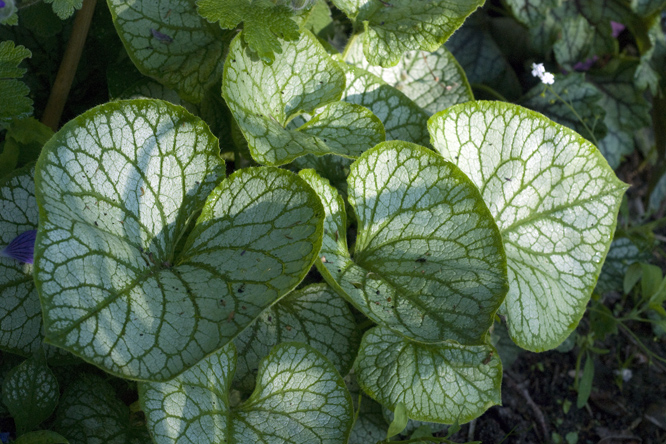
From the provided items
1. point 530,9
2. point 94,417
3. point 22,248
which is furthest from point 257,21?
point 530,9

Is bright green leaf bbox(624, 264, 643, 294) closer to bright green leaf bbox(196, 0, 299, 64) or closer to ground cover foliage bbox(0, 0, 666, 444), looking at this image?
ground cover foliage bbox(0, 0, 666, 444)

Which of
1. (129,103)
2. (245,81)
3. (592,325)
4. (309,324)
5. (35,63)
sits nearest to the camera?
(129,103)

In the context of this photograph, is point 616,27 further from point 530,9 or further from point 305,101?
point 305,101

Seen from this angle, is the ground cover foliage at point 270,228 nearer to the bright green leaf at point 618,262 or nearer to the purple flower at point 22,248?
the purple flower at point 22,248

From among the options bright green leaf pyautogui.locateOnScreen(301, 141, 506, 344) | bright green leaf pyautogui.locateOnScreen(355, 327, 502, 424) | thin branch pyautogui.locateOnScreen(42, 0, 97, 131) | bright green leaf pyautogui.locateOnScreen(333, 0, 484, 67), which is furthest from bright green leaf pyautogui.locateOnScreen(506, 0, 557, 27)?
thin branch pyautogui.locateOnScreen(42, 0, 97, 131)

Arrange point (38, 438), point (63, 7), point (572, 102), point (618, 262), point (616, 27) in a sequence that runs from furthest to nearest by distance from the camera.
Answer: point (616, 27), point (572, 102), point (618, 262), point (63, 7), point (38, 438)

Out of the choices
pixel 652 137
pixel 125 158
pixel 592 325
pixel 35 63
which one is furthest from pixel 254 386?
pixel 652 137

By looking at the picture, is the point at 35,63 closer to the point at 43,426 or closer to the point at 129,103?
the point at 129,103
